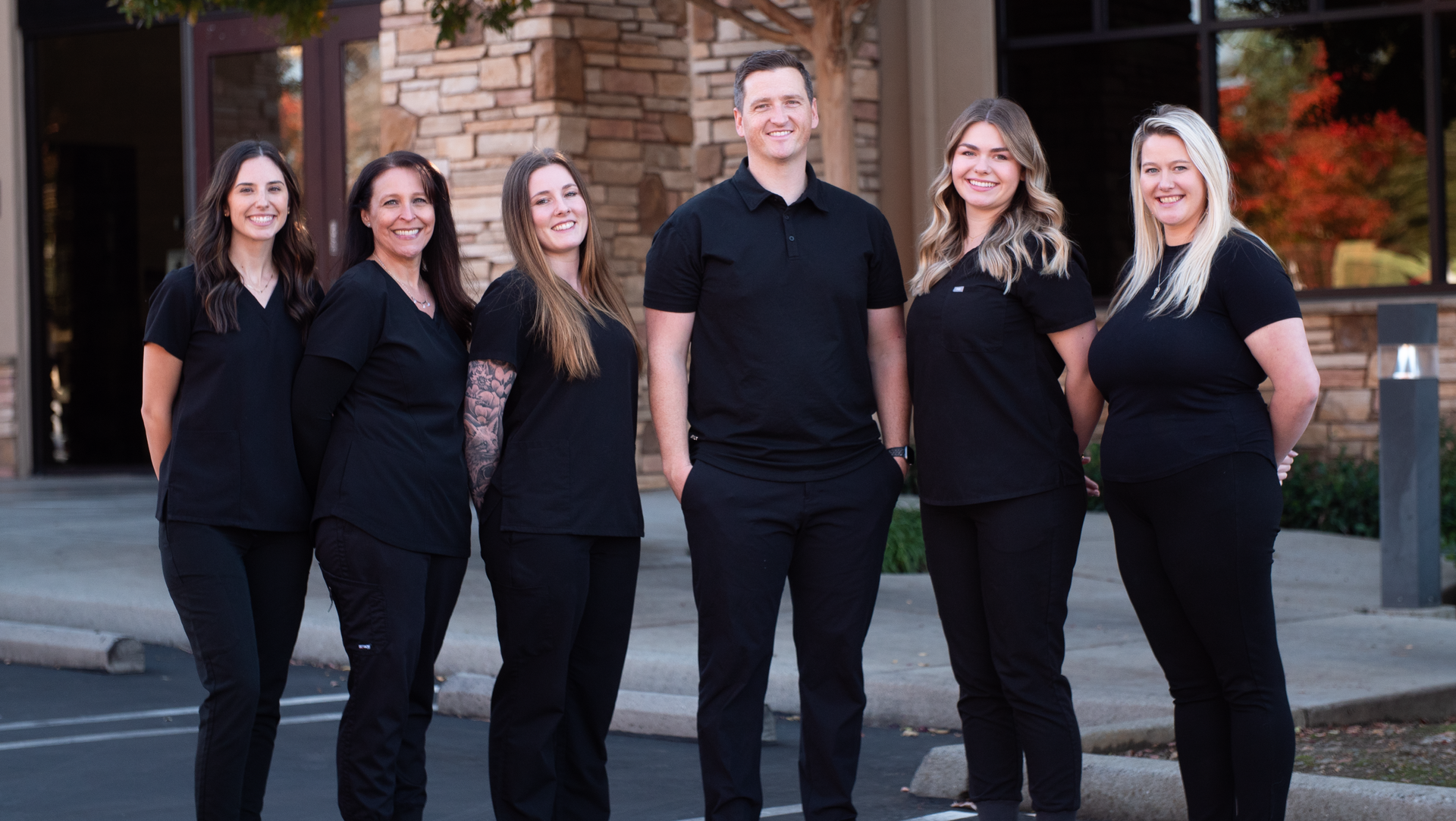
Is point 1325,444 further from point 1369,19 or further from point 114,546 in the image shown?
point 114,546

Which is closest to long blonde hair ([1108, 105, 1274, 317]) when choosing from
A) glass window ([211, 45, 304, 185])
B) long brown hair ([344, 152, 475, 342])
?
long brown hair ([344, 152, 475, 342])

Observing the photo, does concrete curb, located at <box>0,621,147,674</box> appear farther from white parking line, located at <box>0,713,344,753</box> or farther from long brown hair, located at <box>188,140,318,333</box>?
long brown hair, located at <box>188,140,318,333</box>

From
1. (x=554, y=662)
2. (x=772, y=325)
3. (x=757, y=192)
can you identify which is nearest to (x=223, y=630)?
(x=554, y=662)

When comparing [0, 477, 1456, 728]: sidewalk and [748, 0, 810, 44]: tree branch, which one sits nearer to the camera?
[0, 477, 1456, 728]: sidewalk

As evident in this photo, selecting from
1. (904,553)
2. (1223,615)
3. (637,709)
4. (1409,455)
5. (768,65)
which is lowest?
(637,709)

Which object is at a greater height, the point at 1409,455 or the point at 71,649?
the point at 1409,455

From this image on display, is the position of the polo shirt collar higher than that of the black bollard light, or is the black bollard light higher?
the polo shirt collar

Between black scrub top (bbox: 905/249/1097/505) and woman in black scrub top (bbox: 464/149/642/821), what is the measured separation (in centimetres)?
84

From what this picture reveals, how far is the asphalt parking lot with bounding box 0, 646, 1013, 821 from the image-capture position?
4.92 meters

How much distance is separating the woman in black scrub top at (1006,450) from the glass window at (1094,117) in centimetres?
879

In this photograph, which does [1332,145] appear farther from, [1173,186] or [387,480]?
[387,480]

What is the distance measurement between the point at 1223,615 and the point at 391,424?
2.14 meters

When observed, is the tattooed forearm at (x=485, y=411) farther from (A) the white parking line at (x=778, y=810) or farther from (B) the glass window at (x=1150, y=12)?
(B) the glass window at (x=1150, y=12)

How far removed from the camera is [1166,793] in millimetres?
4555
